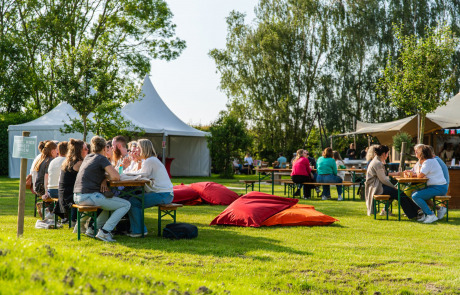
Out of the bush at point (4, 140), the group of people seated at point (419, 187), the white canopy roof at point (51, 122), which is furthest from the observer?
the bush at point (4, 140)

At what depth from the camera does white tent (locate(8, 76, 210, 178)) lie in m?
21.7

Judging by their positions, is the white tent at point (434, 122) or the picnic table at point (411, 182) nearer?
the picnic table at point (411, 182)

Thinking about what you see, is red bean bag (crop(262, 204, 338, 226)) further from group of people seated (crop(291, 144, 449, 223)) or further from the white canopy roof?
the white canopy roof

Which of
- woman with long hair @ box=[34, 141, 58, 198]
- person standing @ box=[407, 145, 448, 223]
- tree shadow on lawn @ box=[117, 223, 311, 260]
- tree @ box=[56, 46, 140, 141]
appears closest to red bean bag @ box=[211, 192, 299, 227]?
tree shadow on lawn @ box=[117, 223, 311, 260]

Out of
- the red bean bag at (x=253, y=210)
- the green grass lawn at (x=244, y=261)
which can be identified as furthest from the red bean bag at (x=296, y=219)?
the green grass lawn at (x=244, y=261)

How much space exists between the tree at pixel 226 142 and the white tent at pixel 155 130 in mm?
678

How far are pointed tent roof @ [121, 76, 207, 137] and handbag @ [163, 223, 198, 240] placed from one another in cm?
1553

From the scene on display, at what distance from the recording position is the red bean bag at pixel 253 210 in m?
8.31

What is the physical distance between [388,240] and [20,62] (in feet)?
82.4

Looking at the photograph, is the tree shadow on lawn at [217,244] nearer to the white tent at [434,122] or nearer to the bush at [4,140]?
the white tent at [434,122]

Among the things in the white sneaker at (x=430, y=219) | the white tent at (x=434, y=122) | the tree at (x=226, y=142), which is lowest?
the white sneaker at (x=430, y=219)

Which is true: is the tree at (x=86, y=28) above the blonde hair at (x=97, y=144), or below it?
above

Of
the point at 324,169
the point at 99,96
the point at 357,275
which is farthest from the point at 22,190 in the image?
the point at 99,96

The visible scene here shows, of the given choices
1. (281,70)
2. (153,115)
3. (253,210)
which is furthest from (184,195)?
(281,70)
